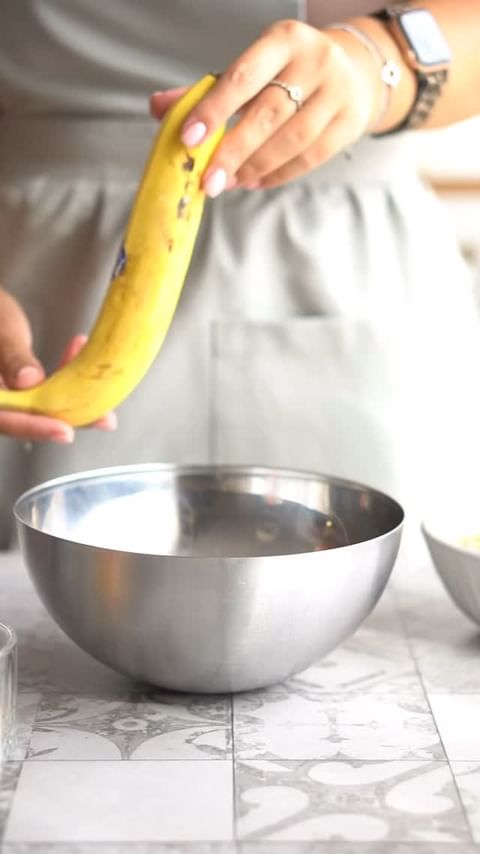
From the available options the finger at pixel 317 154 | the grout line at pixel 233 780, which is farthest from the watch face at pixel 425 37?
the grout line at pixel 233 780

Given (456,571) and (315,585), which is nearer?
(315,585)

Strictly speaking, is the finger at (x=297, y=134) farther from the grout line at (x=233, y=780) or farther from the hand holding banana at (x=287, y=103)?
the grout line at (x=233, y=780)

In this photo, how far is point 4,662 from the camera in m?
0.68

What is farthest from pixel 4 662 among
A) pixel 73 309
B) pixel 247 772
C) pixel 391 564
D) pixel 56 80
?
pixel 56 80

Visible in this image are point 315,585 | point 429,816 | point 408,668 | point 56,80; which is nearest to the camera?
point 429,816

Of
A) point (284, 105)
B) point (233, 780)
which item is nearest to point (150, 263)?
point (284, 105)

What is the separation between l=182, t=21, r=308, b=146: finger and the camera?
869mm

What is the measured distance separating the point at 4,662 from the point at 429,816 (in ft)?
0.82

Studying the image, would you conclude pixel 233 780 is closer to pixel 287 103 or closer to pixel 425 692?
pixel 425 692

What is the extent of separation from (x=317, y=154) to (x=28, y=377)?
0.32 meters

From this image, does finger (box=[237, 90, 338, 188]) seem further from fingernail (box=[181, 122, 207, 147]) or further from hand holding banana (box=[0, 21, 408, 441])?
fingernail (box=[181, 122, 207, 147])

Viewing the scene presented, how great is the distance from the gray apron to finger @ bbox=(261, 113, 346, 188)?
7.5 inches

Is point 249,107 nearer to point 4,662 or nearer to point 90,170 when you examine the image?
point 90,170

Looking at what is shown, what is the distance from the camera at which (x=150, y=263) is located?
34.7 inches
